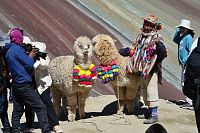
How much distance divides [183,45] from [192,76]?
3.38 meters

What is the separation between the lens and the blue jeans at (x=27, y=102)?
643 centimetres

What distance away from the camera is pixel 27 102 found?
6500 millimetres

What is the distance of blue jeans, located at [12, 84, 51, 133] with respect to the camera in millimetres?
6426

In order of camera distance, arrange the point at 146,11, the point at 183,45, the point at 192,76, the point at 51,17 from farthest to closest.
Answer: the point at 146,11, the point at 51,17, the point at 183,45, the point at 192,76

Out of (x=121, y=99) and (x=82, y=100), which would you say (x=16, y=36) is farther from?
(x=121, y=99)

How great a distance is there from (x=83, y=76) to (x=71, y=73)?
21 centimetres

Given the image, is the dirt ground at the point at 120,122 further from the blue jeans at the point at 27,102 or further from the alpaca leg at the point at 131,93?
the blue jeans at the point at 27,102

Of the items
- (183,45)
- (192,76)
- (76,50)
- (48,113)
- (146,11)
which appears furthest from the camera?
(146,11)

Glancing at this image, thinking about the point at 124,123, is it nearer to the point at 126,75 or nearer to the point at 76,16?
the point at 126,75

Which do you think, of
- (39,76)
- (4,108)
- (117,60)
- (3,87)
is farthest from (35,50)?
(117,60)

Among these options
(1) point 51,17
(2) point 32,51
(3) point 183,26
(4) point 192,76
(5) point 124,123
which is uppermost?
(1) point 51,17

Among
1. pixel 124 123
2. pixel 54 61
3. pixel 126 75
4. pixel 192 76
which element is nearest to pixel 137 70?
pixel 126 75

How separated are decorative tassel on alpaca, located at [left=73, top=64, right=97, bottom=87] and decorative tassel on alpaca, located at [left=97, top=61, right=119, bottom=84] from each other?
316 millimetres

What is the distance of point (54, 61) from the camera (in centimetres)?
774
